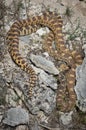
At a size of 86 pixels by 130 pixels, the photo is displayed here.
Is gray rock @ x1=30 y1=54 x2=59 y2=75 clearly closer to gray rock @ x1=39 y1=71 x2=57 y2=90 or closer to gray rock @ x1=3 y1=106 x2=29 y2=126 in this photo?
gray rock @ x1=39 y1=71 x2=57 y2=90

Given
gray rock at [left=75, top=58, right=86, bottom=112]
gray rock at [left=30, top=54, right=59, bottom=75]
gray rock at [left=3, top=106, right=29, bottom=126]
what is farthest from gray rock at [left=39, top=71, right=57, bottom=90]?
gray rock at [left=3, top=106, right=29, bottom=126]

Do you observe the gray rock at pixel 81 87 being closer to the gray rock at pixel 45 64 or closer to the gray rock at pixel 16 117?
the gray rock at pixel 45 64

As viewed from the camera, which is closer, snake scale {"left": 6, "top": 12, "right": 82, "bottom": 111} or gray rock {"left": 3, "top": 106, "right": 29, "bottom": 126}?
gray rock {"left": 3, "top": 106, "right": 29, "bottom": 126}

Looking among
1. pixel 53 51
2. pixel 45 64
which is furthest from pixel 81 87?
pixel 53 51

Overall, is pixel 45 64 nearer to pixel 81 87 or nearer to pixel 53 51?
pixel 53 51

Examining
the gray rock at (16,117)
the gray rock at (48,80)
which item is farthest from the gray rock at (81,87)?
the gray rock at (16,117)
